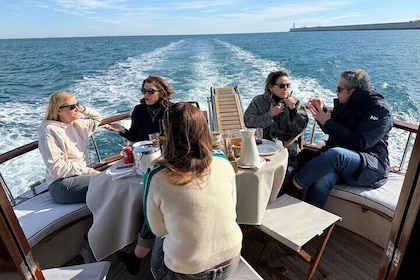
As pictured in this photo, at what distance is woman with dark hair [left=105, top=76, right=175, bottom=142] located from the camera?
251cm

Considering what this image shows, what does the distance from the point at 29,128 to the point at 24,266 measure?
565 cm

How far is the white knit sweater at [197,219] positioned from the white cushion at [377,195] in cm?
117

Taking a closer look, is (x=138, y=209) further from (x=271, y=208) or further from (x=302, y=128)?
(x=302, y=128)

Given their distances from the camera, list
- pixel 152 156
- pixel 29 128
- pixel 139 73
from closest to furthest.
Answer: pixel 152 156 → pixel 29 128 → pixel 139 73

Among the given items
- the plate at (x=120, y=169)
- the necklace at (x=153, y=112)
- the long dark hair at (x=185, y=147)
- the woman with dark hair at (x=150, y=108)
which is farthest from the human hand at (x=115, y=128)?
the long dark hair at (x=185, y=147)

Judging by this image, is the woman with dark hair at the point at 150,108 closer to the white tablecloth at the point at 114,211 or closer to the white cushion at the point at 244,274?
the white tablecloth at the point at 114,211

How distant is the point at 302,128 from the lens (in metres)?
2.43

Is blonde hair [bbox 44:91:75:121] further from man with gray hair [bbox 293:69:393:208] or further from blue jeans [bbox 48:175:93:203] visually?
man with gray hair [bbox 293:69:393:208]

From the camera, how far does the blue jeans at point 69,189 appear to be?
1932 mm

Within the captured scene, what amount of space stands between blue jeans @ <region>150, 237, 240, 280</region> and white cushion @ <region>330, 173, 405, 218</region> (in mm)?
1142

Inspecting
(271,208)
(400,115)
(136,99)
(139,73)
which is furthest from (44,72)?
(271,208)

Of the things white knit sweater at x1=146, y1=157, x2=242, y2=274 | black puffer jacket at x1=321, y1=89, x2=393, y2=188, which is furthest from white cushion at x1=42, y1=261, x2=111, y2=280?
black puffer jacket at x1=321, y1=89, x2=393, y2=188

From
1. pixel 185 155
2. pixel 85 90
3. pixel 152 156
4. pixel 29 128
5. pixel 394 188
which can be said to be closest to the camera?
pixel 185 155

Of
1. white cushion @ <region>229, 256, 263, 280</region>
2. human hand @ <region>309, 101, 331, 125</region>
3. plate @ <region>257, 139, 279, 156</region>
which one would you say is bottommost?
white cushion @ <region>229, 256, 263, 280</region>
